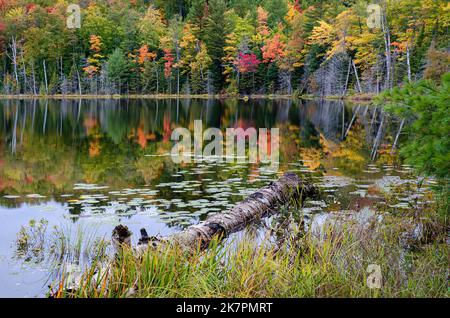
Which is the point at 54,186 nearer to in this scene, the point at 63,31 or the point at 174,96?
the point at 174,96

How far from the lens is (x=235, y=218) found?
7.85 metres

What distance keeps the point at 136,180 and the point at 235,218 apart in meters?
4.27

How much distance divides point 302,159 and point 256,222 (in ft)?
22.4

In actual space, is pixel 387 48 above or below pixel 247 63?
above

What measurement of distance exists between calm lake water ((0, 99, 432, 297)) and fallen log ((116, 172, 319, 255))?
48cm

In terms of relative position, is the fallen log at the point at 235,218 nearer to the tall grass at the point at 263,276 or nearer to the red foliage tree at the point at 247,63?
the tall grass at the point at 263,276

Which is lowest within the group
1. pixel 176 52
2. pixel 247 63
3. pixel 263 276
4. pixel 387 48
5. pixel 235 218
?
pixel 235 218

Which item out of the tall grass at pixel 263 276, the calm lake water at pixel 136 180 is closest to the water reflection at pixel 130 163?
the calm lake water at pixel 136 180

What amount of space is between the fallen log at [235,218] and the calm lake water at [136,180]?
0.48 metres

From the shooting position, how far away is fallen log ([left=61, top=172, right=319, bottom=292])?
5.68 m

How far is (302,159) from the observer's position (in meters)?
14.8

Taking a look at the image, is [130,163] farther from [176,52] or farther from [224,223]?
[176,52]

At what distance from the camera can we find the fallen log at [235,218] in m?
5.87

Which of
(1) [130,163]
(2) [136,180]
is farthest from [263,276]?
(1) [130,163]
